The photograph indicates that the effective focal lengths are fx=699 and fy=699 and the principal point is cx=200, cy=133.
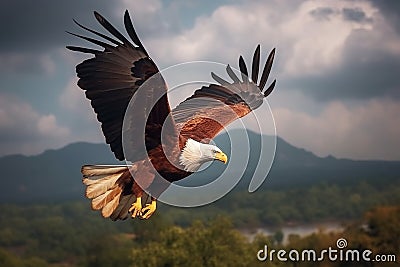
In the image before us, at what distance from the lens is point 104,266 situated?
3288 cm

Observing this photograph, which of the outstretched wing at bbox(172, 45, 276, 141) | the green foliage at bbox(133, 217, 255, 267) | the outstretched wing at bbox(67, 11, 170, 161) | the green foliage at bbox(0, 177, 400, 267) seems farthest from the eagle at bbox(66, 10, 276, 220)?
the green foliage at bbox(133, 217, 255, 267)

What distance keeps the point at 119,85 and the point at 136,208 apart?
0.86m

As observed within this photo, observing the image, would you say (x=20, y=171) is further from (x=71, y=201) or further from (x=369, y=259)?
(x=369, y=259)

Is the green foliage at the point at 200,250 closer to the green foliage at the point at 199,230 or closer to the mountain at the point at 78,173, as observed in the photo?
the green foliage at the point at 199,230

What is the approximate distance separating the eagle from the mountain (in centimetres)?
3776

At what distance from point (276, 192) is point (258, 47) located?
155 ft

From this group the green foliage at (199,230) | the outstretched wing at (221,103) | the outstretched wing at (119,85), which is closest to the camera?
the outstretched wing at (119,85)

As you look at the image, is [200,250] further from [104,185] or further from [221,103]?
[104,185]

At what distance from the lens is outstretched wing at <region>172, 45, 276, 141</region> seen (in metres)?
5.57

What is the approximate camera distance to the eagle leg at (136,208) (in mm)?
4773

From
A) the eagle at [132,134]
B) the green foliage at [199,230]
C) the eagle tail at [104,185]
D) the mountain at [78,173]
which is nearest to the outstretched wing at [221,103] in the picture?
the eagle at [132,134]

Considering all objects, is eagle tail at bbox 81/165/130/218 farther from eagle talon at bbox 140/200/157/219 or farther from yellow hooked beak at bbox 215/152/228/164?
yellow hooked beak at bbox 215/152/228/164

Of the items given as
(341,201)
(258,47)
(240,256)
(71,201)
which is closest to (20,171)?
(71,201)

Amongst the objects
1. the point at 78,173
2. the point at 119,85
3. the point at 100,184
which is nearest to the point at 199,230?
the point at 100,184
